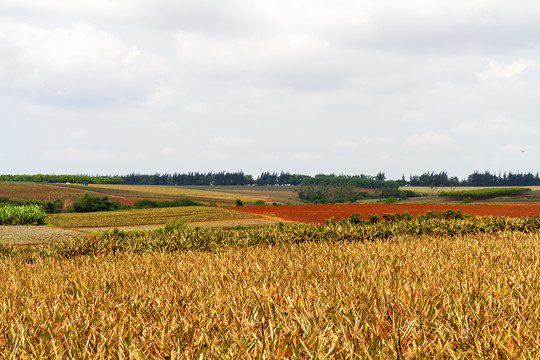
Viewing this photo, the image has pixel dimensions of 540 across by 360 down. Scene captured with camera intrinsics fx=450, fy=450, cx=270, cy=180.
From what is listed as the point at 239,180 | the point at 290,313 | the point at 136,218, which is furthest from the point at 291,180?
the point at 290,313

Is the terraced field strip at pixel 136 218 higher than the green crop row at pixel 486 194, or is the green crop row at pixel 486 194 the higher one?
the green crop row at pixel 486 194

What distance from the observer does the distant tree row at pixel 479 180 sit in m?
129

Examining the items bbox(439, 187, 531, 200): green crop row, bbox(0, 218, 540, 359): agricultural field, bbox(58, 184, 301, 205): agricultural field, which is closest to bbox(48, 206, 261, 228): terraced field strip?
bbox(0, 218, 540, 359): agricultural field

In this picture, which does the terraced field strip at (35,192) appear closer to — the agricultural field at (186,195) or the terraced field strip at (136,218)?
the agricultural field at (186,195)

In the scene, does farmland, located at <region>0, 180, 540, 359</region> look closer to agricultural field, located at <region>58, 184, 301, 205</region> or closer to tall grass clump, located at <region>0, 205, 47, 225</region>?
tall grass clump, located at <region>0, 205, 47, 225</region>

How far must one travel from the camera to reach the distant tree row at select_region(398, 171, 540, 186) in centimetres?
12875

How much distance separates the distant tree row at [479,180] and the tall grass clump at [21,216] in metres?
114

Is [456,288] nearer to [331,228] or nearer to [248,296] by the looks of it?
[248,296]

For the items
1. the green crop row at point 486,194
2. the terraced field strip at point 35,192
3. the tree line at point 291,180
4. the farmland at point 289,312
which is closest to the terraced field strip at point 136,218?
the farmland at point 289,312

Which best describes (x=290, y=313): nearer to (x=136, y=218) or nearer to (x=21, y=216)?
(x=21, y=216)

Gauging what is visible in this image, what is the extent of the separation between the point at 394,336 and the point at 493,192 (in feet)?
323

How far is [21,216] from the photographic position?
3098 cm

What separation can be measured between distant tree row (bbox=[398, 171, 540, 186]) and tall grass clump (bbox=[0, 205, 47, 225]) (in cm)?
11437

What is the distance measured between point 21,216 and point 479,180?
131m
